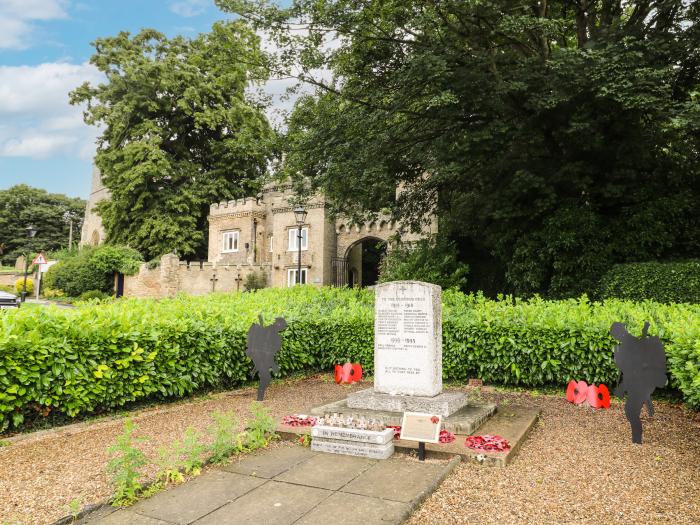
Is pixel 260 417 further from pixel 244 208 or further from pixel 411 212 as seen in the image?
pixel 244 208

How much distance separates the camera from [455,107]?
14680mm

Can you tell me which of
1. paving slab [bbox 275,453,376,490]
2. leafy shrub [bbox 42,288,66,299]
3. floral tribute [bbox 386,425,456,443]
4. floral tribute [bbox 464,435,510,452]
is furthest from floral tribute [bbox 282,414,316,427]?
leafy shrub [bbox 42,288,66,299]

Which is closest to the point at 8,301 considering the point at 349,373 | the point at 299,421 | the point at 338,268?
the point at 338,268

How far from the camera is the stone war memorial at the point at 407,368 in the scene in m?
7.17

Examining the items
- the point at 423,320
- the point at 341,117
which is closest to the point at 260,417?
the point at 423,320

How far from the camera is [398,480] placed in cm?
507

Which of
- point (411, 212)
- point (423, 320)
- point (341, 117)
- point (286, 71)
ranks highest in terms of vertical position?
point (286, 71)

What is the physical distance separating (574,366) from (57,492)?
7.89 m

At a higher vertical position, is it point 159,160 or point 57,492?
point 159,160

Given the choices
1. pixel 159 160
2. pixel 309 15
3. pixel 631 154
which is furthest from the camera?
pixel 159 160

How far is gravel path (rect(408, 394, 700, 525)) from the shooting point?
4379 mm

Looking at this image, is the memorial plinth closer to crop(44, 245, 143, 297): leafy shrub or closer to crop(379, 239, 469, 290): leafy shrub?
crop(379, 239, 469, 290): leafy shrub

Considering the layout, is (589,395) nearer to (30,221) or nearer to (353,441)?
(353,441)

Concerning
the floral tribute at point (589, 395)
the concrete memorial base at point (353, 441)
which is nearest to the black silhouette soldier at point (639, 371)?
the floral tribute at point (589, 395)
